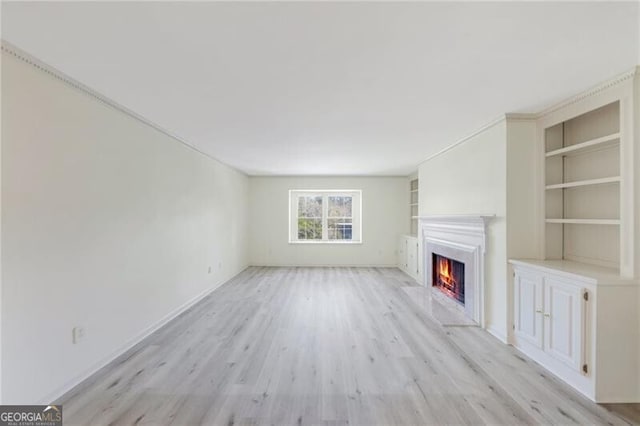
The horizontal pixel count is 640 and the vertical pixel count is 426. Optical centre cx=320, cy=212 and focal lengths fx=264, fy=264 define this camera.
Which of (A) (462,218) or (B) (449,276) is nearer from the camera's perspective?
(A) (462,218)

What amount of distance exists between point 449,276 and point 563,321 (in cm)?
203

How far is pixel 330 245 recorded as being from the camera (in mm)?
6973

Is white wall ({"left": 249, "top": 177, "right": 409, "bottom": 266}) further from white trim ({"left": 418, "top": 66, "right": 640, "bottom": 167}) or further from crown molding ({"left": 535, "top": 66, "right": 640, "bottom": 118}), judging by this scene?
crown molding ({"left": 535, "top": 66, "right": 640, "bottom": 118})

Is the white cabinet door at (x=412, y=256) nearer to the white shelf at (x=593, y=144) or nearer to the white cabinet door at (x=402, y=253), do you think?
the white cabinet door at (x=402, y=253)

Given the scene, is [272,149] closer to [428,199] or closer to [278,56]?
[278,56]

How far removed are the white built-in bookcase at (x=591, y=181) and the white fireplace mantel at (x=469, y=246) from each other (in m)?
0.61

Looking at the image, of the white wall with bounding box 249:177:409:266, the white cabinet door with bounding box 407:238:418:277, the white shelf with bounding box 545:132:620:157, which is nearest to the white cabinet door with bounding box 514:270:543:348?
the white shelf with bounding box 545:132:620:157

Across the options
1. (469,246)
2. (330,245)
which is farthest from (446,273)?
(330,245)

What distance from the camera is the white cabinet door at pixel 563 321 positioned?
2.06 metres

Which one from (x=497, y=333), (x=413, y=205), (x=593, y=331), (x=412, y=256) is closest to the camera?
(x=593, y=331)

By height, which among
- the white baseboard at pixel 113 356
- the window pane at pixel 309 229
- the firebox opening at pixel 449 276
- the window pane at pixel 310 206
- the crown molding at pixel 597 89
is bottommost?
the white baseboard at pixel 113 356

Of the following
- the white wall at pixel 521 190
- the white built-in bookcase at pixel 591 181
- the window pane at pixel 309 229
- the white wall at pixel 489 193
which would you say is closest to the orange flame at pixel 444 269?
the white wall at pixel 489 193

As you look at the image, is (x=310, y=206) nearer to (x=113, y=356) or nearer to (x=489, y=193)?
(x=489, y=193)

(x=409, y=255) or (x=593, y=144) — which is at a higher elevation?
(x=593, y=144)
